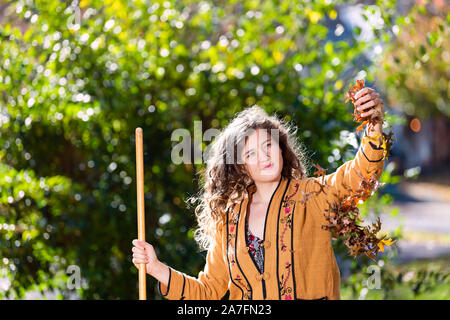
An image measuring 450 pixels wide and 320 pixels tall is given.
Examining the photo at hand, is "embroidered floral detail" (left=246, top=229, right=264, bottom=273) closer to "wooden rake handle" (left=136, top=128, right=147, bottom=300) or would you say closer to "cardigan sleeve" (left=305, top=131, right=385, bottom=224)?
"cardigan sleeve" (left=305, top=131, right=385, bottom=224)

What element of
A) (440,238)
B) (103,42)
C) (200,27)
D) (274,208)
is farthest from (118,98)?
(440,238)

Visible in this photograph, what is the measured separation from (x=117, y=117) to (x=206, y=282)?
1698 mm

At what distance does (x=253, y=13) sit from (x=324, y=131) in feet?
3.18

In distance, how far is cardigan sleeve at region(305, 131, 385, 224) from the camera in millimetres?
1990

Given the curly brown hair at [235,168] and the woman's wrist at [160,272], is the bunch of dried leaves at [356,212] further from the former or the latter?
the woman's wrist at [160,272]

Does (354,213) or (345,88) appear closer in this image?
(354,213)

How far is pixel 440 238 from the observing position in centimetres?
956

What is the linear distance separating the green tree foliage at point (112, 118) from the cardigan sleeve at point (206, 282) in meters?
1.32

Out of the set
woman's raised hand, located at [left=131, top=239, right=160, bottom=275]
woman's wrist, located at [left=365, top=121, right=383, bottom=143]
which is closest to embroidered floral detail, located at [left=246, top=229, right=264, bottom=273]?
woman's raised hand, located at [left=131, top=239, right=160, bottom=275]

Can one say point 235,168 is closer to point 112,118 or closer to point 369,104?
point 369,104

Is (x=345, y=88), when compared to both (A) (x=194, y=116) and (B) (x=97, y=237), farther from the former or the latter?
(B) (x=97, y=237)

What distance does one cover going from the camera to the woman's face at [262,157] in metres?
2.16

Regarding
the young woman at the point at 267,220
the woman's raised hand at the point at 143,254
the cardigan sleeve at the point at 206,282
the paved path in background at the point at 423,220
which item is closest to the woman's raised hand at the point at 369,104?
the young woman at the point at 267,220
